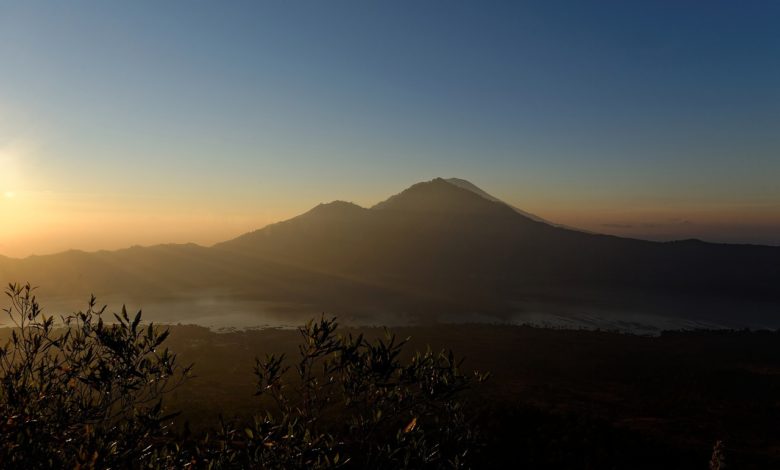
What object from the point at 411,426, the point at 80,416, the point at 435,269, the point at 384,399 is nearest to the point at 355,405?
Answer: the point at 384,399

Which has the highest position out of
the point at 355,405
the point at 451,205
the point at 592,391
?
the point at 451,205

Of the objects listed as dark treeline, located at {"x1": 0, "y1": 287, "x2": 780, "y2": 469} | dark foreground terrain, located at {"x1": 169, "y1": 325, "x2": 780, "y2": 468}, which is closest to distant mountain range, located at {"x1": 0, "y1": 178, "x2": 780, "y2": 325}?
dark foreground terrain, located at {"x1": 169, "y1": 325, "x2": 780, "y2": 468}

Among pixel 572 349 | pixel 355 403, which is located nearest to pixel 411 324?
pixel 572 349

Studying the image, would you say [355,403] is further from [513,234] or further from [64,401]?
[513,234]

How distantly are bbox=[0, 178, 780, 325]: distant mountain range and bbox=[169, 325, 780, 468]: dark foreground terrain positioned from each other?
2338 centimetres

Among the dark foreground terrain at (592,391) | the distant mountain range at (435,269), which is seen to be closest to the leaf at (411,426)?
the dark foreground terrain at (592,391)

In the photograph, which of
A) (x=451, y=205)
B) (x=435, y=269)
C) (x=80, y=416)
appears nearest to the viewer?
(x=80, y=416)

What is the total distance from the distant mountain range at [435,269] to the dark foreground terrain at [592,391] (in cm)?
2338

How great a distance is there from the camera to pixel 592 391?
2981 cm

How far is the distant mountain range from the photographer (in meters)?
82.6

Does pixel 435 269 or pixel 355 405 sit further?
pixel 435 269

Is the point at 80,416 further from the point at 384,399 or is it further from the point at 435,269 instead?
the point at 435,269

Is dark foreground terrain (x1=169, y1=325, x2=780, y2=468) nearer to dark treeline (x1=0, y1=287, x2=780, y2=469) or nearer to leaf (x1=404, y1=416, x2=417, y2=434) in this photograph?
dark treeline (x1=0, y1=287, x2=780, y2=469)

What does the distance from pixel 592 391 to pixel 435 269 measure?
90392 mm
